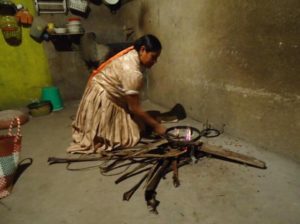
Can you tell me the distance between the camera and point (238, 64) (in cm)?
252

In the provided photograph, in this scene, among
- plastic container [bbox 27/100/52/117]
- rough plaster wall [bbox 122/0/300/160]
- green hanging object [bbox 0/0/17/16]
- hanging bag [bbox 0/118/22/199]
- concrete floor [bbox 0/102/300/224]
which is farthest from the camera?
plastic container [bbox 27/100/52/117]

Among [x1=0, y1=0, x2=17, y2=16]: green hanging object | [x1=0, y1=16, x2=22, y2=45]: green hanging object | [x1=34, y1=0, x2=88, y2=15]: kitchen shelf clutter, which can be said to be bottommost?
[x1=0, y1=16, x2=22, y2=45]: green hanging object

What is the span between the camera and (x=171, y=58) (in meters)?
3.71

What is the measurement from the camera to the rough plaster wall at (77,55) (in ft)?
15.6

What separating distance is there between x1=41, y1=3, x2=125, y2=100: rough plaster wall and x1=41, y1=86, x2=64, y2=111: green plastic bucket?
1.37 ft

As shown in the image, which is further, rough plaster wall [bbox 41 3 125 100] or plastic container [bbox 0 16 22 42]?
rough plaster wall [bbox 41 3 125 100]

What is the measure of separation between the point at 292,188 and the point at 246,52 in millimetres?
1357

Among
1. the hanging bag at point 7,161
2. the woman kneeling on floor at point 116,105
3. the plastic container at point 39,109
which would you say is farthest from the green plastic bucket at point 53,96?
the hanging bag at point 7,161

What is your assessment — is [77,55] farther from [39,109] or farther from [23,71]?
[39,109]

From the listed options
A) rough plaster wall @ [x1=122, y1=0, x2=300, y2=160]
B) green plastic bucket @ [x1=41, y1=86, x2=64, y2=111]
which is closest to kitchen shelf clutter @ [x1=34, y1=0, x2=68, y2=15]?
green plastic bucket @ [x1=41, y1=86, x2=64, y2=111]

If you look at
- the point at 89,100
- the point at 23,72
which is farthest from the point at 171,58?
the point at 23,72

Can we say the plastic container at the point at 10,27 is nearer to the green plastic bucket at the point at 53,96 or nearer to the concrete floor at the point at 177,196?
the green plastic bucket at the point at 53,96

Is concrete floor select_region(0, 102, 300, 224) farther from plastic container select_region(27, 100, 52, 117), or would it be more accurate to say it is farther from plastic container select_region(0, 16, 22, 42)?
plastic container select_region(0, 16, 22, 42)

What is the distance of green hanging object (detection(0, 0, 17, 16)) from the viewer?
13.1 ft
